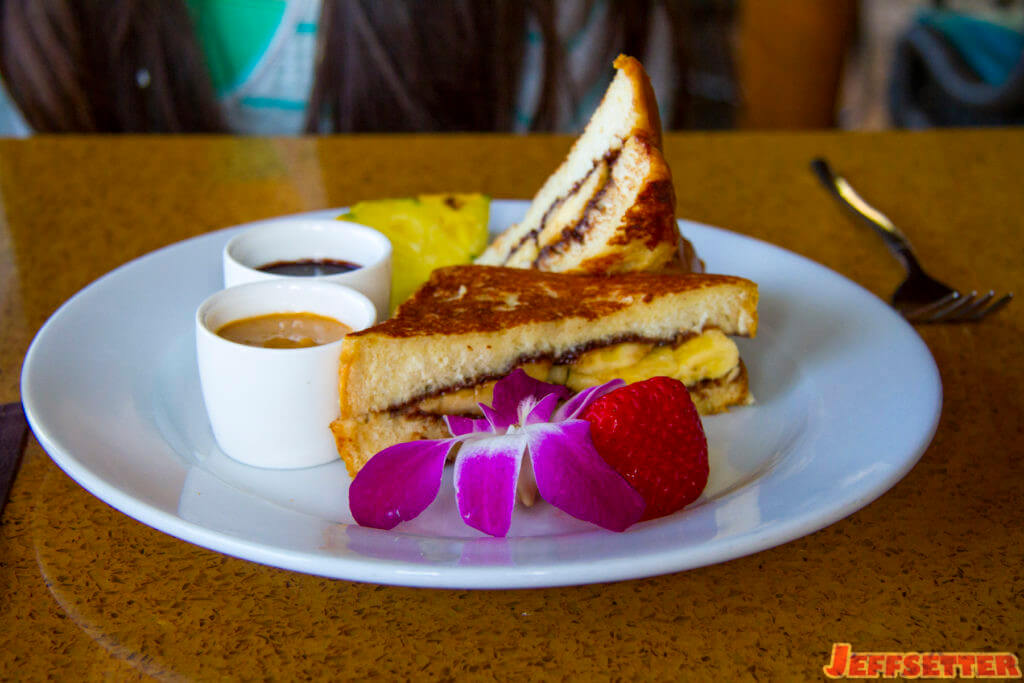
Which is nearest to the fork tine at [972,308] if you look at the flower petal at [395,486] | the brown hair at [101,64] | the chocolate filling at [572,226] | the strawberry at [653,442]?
the chocolate filling at [572,226]

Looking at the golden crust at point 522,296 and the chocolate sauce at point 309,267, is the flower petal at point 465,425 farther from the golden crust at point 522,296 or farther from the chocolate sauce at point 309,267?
the chocolate sauce at point 309,267

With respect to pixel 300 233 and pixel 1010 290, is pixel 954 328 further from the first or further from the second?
pixel 300 233

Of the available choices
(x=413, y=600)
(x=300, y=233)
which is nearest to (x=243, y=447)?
(x=413, y=600)

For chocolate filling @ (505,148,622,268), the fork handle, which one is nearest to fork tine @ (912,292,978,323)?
the fork handle

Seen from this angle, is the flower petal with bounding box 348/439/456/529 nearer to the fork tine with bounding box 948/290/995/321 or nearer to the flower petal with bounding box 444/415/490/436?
the flower petal with bounding box 444/415/490/436

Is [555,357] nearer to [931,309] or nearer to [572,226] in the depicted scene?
[572,226]

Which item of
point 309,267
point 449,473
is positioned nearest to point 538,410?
point 449,473
